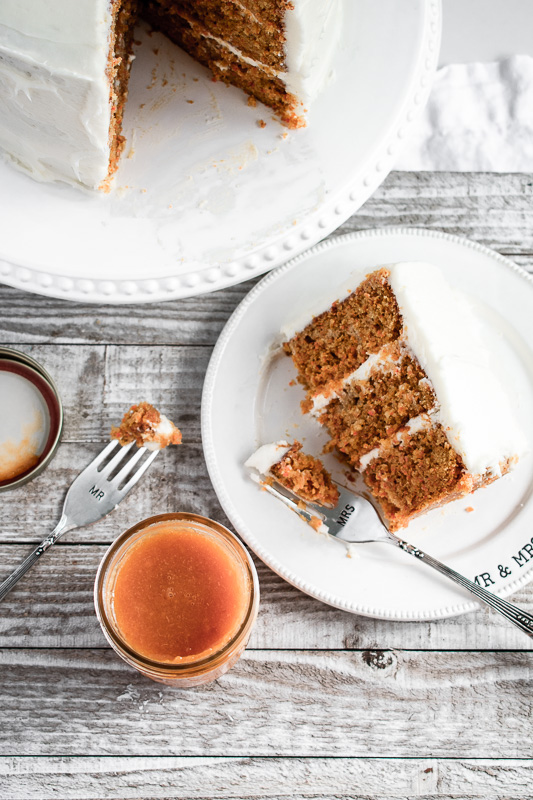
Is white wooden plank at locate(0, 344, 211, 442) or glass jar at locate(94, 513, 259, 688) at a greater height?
white wooden plank at locate(0, 344, 211, 442)

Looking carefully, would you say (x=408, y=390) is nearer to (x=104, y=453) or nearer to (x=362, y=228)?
(x=362, y=228)

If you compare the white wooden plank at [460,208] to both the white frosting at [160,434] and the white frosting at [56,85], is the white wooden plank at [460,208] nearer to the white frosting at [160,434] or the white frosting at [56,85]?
the white frosting at [160,434]

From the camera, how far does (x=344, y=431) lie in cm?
165

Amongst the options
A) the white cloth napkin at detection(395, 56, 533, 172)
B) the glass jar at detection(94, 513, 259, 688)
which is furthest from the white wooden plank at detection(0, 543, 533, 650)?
the white cloth napkin at detection(395, 56, 533, 172)

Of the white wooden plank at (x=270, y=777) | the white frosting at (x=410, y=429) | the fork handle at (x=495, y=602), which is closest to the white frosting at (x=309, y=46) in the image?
the white frosting at (x=410, y=429)

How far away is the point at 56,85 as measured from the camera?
114 centimetres

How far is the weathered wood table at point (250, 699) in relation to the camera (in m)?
1.68

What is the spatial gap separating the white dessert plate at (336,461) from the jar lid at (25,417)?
394mm

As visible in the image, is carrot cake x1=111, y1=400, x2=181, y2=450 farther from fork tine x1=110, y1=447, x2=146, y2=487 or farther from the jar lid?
the jar lid

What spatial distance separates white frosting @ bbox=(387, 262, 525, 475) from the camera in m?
1.46

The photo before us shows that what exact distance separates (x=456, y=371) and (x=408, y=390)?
0.12 m

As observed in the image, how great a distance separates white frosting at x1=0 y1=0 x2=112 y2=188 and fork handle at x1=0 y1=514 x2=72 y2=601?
822 mm

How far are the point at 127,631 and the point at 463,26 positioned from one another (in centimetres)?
179

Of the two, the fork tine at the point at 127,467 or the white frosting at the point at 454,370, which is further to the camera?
the fork tine at the point at 127,467
